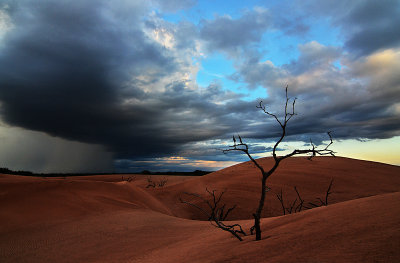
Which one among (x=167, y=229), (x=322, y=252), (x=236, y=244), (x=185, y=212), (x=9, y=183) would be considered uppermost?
(x=9, y=183)

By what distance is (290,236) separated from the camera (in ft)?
8.83

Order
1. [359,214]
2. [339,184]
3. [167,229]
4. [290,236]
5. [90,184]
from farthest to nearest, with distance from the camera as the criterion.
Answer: [339,184] → [90,184] → [167,229] → [359,214] → [290,236]

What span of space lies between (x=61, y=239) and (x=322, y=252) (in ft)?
17.0

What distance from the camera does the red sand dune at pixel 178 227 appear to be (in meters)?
A: 2.18

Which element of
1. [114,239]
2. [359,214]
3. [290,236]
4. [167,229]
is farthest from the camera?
[167,229]

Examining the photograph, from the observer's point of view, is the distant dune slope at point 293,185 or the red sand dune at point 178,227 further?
the distant dune slope at point 293,185

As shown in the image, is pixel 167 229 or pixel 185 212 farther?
pixel 185 212

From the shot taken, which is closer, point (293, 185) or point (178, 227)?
point (178, 227)

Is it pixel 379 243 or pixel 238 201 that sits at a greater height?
pixel 379 243

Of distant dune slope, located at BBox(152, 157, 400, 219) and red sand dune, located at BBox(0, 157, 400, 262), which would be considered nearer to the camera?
red sand dune, located at BBox(0, 157, 400, 262)

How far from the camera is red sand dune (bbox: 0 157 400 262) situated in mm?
2176

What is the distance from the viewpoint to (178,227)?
5.98 meters

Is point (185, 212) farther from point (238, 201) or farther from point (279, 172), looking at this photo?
point (279, 172)

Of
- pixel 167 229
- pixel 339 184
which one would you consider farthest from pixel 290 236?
pixel 339 184
